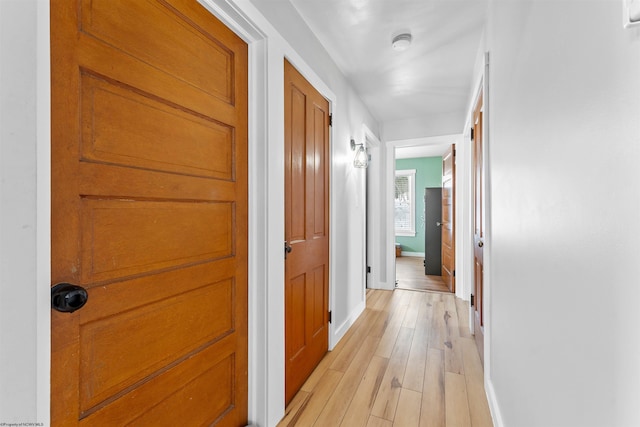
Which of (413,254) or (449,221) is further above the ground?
(449,221)

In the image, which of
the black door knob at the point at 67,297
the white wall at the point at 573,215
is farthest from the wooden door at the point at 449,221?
the black door knob at the point at 67,297

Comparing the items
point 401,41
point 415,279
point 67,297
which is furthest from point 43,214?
point 415,279

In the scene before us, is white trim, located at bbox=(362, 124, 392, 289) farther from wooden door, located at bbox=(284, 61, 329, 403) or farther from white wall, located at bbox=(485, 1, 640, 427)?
white wall, located at bbox=(485, 1, 640, 427)

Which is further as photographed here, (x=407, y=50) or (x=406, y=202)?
(x=406, y=202)

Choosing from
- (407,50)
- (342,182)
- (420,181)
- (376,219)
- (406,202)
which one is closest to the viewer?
(407,50)

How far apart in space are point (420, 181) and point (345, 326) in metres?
5.01

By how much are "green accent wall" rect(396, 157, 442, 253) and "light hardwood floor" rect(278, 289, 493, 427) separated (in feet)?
13.1

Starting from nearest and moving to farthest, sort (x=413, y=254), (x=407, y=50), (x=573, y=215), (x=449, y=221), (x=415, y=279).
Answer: (x=573, y=215)
(x=407, y=50)
(x=449, y=221)
(x=415, y=279)
(x=413, y=254)

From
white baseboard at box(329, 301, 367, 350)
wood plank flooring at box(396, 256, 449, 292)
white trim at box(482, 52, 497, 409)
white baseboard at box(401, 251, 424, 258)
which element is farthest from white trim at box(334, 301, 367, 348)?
white baseboard at box(401, 251, 424, 258)

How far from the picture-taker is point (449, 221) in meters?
3.95

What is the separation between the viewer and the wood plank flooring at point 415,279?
4074 mm

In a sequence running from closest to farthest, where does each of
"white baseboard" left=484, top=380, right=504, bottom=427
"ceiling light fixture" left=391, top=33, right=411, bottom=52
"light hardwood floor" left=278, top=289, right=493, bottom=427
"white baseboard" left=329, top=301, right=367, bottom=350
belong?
"white baseboard" left=484, top=380, right=504, bottom=427 < "light hardwood floor" left=278, top=289, right=493, bottom=427 < "ceiling light fixture" left=391, top=33, right=411, bottom=52 < "white baseboard" left=329, top=301, right=367, bottom=350

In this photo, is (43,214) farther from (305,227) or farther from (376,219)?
(376,219)

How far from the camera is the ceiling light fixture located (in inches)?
79.7
